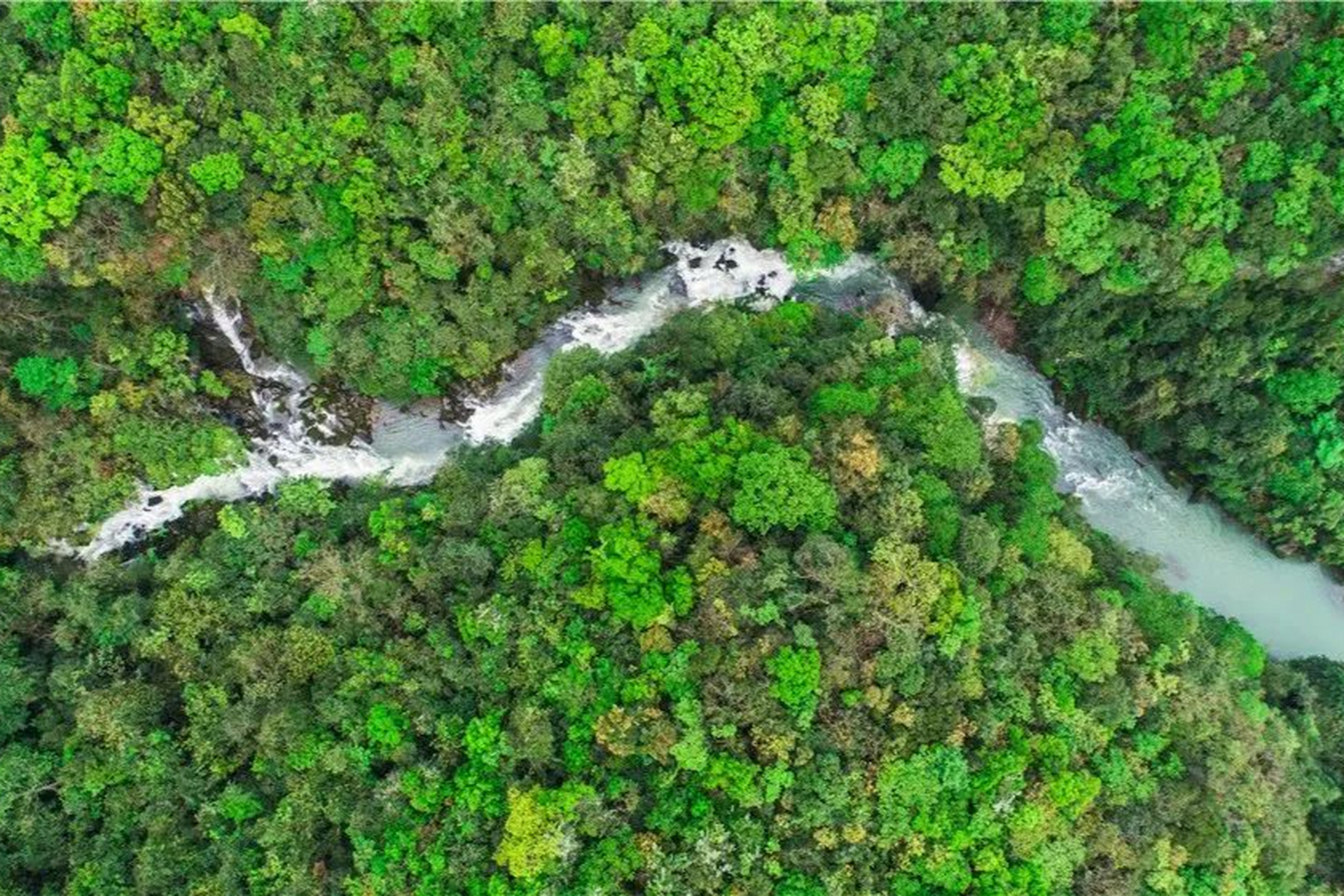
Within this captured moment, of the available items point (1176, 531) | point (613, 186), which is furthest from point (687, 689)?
point (1176, 531)

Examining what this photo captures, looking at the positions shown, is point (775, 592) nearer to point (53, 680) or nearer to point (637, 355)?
point (637, 355)

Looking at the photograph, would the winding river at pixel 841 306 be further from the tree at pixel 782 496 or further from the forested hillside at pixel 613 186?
the tree at pixel 782 496

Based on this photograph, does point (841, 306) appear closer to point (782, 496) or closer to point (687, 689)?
point (782, 496)

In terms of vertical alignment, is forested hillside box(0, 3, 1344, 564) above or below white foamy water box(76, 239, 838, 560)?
above

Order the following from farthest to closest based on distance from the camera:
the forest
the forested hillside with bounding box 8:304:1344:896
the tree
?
the tree
the forest
the forested hillside with bounding box 8:304:1344:896

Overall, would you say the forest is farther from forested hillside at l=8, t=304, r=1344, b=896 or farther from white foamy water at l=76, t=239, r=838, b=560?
white foamy water at l=76, t=239, r=838, b=560

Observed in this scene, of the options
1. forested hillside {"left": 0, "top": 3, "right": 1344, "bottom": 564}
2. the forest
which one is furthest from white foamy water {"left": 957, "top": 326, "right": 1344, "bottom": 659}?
forested hillside {"left": 0, "top": 3, "right": 1344, "bottom": 564}
